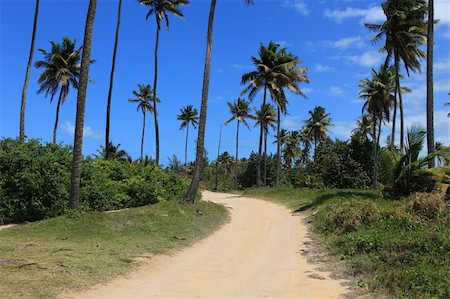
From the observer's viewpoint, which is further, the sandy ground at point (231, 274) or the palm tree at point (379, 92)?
the palm tree at point (379, 92)

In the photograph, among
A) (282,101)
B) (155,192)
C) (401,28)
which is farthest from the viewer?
(282,101)

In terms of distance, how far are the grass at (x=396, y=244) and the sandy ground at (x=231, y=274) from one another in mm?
691

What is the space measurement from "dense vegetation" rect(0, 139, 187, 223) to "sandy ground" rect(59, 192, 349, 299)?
6696 millimetres

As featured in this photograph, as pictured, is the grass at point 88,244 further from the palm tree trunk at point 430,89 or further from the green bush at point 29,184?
the palm tree trunk at point 430,89

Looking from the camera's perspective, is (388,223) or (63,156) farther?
(63,156)

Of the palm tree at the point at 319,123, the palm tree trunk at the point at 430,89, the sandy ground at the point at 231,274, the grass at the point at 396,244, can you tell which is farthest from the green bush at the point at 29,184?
the palm tree at the point at 319,123

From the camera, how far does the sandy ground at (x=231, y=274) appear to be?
23.3ft

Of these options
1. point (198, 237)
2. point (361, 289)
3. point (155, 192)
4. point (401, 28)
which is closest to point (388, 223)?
point (361, 289)

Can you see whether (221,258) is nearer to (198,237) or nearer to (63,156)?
(198,237)

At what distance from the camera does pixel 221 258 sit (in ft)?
33.9

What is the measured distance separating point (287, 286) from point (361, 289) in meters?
1.28

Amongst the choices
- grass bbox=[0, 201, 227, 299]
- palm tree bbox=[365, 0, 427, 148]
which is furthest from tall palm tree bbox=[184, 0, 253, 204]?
palm tree bbox=[365, 0, 427, 148]

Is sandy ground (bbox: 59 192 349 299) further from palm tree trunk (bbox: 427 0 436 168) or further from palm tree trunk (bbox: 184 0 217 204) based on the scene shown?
palm tree trunk (bbox: 427 0 436 168)

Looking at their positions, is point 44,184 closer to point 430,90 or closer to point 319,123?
point 430,90
